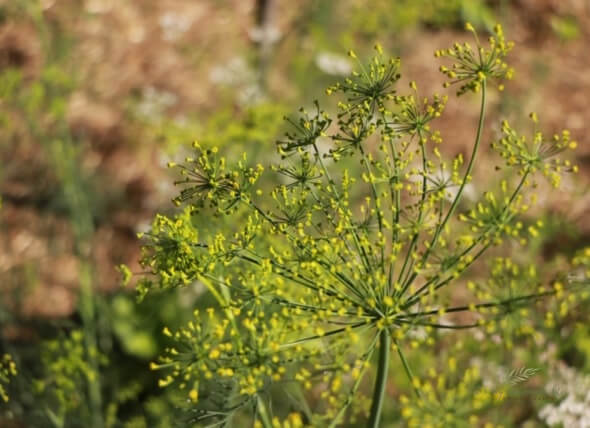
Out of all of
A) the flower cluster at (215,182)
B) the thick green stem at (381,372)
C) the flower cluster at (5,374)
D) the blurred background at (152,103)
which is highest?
the blurred background at (152,103)

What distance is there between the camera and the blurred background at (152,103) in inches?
180

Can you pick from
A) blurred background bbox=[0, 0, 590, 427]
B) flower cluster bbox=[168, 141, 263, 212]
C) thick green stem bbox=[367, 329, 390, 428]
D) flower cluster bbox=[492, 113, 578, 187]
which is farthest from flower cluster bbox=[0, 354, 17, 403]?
blurred background bbox=[0, 0, 590, 427]

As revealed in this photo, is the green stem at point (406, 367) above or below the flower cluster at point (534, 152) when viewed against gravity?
below

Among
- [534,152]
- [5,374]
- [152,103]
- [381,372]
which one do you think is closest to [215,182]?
[381,372]

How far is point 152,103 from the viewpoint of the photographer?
554 cm

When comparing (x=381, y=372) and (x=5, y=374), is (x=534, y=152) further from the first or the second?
(x=5, y=374)

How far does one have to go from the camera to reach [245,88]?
5.55 m

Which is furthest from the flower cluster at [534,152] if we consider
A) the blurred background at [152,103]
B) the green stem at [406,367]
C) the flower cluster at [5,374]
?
the blurred background at [152,103]

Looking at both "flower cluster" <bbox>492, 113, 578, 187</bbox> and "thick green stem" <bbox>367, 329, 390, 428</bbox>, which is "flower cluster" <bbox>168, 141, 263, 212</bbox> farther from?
"flower cluster" <bbox>492, 113, 578, 187</bbox>

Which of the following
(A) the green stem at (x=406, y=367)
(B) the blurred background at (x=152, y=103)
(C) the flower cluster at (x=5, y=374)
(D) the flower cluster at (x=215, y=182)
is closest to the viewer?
(A) the green stem at (x=406, y=367)

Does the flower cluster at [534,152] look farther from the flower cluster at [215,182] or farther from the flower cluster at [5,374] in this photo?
the flower cluster at [5,374]

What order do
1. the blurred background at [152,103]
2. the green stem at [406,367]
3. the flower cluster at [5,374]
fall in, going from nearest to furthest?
1. the green stem at [406,367]
2. the flower cluster at [5,374]
3. the blurred background at [152,103]

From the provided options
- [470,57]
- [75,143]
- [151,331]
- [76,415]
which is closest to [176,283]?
[470,57]

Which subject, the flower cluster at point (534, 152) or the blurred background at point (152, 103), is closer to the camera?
the flower cluster at point (534, 152)
